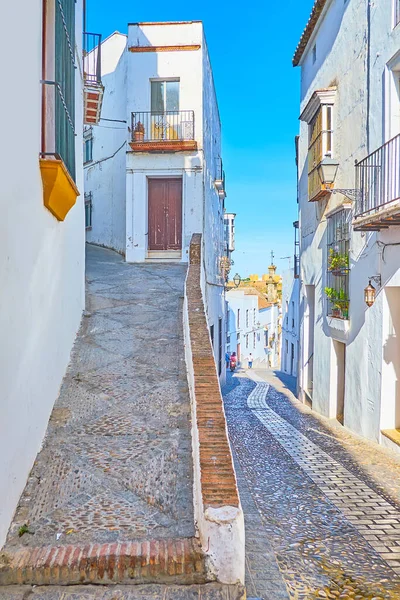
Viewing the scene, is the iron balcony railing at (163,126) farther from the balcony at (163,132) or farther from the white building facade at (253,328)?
the white building facade at (253,328)

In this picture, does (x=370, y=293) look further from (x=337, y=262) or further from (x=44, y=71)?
(x=44, y=71)

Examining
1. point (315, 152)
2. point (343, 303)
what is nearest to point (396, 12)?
point (315, 152)

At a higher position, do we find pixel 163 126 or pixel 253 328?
pixel 163 126

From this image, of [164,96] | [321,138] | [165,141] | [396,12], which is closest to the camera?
[396,12]

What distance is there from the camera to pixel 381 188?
788cm

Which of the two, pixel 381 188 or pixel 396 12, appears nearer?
pixel 396 12

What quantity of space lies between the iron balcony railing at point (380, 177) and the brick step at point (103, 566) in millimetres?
5765

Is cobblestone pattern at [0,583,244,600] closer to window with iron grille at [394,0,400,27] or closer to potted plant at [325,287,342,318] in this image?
potted plant at [325,287,342,318]

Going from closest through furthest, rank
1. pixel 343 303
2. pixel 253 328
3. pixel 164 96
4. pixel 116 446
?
1. pixel 116 446
2. pixel 343 303
3. pixel 164 96
4. pixel 253 328

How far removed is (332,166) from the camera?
34.5ft

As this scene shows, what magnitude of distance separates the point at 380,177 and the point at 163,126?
8119 mm

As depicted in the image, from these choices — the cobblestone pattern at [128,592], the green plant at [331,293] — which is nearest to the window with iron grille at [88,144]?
the green plant at [331,293]

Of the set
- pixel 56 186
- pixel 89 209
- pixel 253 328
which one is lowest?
pixel 253 328

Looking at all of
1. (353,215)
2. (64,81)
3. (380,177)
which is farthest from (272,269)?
(64,81)
